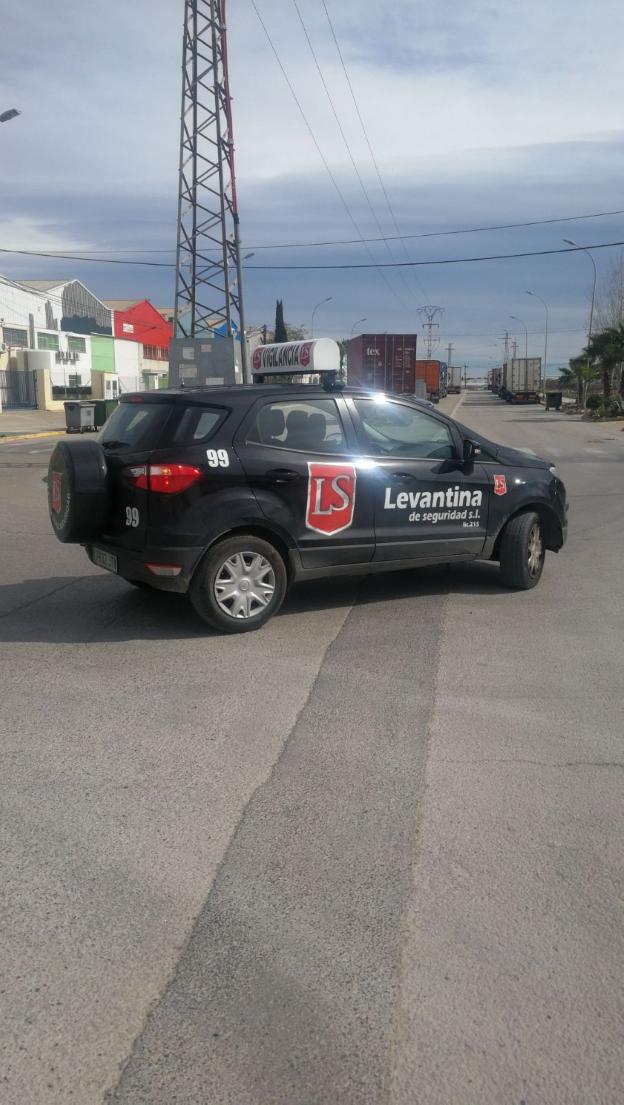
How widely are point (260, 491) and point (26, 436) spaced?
2868cm

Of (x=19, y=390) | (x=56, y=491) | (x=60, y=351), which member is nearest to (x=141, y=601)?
(x=56, y=491)

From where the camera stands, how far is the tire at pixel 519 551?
769 cm

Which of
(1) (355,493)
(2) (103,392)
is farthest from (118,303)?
(1) (355,493)

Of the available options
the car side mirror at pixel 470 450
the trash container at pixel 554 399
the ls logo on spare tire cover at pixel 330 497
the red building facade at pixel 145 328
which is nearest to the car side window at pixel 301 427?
the ls logo on spare tire cover at pixel 330 497

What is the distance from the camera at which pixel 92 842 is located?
11.5 feet

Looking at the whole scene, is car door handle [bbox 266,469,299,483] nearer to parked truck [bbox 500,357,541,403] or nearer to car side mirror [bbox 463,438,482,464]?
car side mirror [bbox 463,438,482,464]

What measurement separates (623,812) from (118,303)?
4169 inches

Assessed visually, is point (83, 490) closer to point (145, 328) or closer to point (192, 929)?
point (192, 929)

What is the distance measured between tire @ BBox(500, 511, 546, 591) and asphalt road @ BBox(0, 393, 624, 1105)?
1310 millimetres

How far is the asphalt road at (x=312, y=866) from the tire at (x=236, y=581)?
155 mm

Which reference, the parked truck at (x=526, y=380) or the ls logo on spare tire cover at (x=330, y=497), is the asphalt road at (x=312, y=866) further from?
the parked truck at (x=526, y=380)

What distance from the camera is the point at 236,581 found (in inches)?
248

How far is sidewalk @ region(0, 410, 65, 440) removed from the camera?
36.2m

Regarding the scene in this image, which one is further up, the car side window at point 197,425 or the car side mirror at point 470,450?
the car side window at point 197,425
